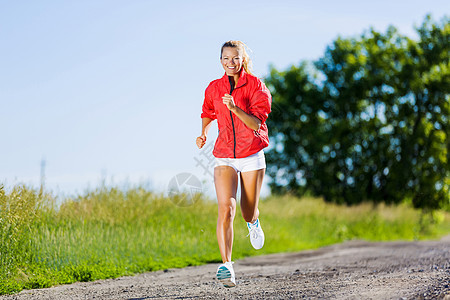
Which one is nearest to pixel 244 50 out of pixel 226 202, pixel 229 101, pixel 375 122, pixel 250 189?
pixel 229 101

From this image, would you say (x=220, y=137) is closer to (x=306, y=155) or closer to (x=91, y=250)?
(x=91, y=250)

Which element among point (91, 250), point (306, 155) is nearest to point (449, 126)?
point (306, 155)

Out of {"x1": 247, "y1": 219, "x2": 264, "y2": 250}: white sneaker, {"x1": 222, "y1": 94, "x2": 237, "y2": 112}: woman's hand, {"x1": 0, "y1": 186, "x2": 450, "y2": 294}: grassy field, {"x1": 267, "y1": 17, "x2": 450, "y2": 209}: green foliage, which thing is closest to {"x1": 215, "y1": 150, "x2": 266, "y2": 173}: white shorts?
{"x1": 222, "y1": 94, "x2": 237, "y2": 112}: woman's hand

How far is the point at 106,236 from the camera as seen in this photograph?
30.6 ft

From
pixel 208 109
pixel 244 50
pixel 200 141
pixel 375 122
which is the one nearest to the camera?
pixel 244 50

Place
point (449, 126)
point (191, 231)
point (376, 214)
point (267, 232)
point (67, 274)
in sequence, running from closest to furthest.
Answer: point (67, 274) → point (191, 231) → point (267, 232) → point (376, 214) → point (449, 126)

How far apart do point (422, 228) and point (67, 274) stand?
18.6 meters

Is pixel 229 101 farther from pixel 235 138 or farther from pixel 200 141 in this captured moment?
pixel 200 141

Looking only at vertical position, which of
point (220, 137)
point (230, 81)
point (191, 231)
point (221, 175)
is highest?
point (230, 81)

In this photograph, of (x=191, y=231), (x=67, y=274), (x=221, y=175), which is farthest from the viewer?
(x=191, y=231)

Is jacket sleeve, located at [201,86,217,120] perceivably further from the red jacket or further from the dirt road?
the dirt road

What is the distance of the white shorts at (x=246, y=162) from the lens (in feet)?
18.1

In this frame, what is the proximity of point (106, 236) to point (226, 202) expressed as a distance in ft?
15.2

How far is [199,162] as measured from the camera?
6.73 metres
